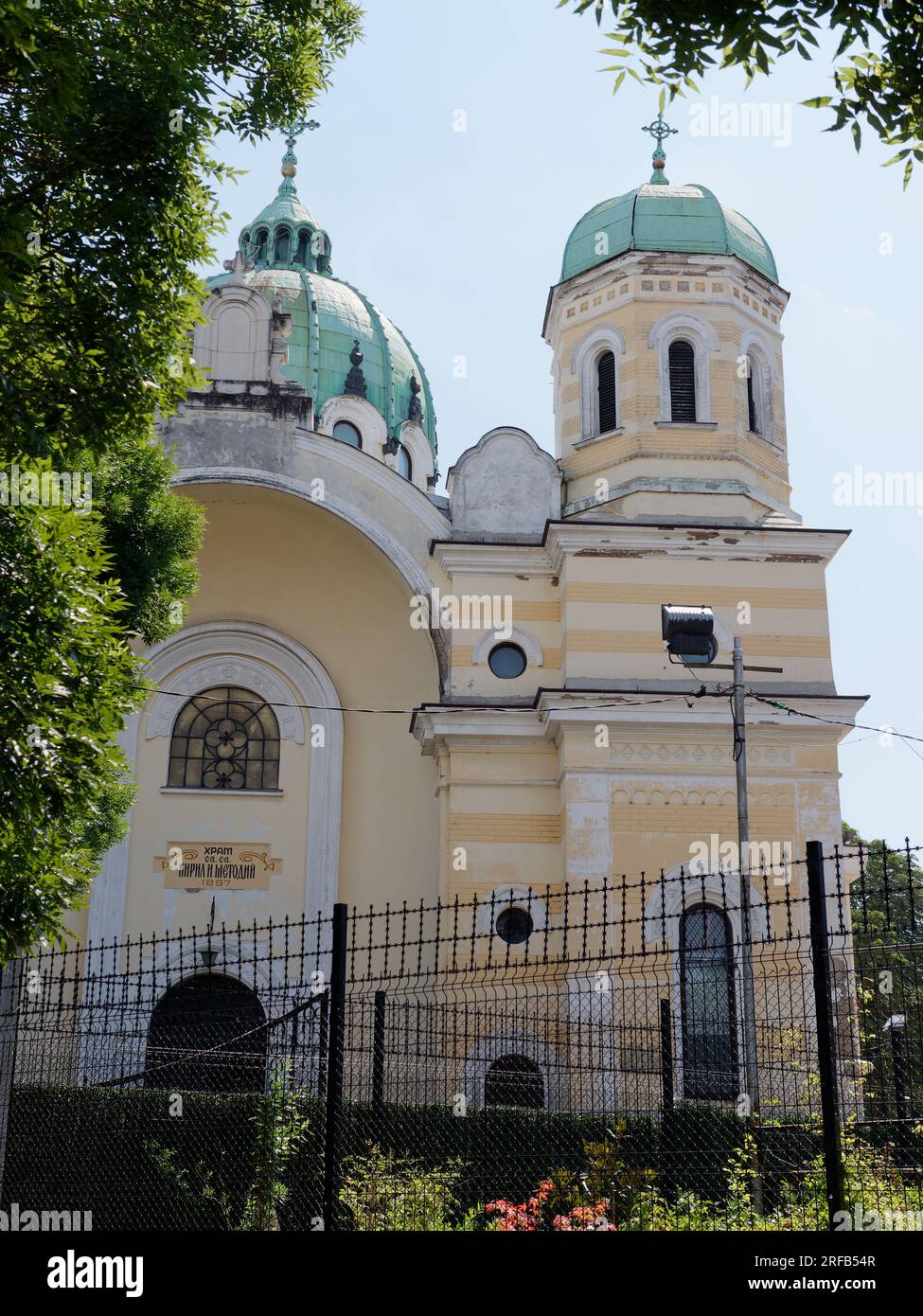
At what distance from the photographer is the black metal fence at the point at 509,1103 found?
8.23 meters

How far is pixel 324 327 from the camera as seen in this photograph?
3247 cm

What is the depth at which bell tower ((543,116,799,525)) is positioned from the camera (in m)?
21.8

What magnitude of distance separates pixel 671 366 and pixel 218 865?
32.9ft

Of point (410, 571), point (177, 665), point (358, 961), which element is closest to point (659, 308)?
point (410, 571)

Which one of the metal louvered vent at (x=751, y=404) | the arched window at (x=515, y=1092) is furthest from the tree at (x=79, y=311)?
the metal louvered vent at (x=751, y=404)

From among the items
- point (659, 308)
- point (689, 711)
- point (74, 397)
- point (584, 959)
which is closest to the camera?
point (584, 959)

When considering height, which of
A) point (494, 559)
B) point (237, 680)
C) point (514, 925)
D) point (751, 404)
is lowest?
point (514, 925)

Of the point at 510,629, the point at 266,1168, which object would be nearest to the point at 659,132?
the point at 510,629

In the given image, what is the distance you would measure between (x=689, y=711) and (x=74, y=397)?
12.6 meters

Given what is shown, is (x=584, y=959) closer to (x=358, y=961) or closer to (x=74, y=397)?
(x=74, y=397)

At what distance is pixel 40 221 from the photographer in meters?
8.39

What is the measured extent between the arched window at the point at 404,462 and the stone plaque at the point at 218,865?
1215 centimetres

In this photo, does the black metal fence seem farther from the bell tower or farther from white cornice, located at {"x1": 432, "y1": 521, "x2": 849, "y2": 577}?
the bell tower

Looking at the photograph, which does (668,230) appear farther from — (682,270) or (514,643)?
(514,643)
